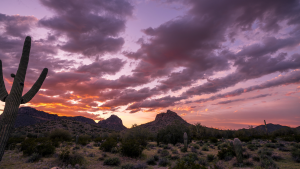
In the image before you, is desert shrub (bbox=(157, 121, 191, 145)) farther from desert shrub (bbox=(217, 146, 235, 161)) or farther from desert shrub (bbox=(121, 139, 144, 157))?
desert shrub (bbox=(217, 146, 235, 161))

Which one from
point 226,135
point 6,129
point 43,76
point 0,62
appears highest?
point 0,62

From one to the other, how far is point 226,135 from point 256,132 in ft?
29.6

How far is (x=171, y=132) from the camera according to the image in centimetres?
2561

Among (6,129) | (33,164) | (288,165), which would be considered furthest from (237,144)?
(6,129)

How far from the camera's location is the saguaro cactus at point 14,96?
8891 millimetres

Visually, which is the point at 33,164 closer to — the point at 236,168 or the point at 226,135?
the point at 236,168

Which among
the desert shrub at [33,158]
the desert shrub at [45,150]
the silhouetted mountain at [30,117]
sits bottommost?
the desert shrub at [33,158]

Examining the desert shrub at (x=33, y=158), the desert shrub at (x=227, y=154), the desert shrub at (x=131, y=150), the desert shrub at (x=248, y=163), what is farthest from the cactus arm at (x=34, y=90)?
the desert shrub at (x=248, y=163)

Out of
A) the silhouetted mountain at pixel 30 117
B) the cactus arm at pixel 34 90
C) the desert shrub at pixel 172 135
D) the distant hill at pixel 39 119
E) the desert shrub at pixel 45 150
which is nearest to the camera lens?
the cactus arm at pixel 34 90

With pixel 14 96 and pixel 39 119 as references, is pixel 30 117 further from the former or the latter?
pixel 14 96

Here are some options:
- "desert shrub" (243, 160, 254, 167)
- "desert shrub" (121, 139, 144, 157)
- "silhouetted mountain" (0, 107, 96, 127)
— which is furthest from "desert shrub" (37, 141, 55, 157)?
"silhouetted mountain" (0, 107, 96, 127)

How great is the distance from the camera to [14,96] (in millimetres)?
9734

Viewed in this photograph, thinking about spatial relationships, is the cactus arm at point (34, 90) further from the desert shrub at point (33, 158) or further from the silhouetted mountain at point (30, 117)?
the silhouetted mountain at point (30, 117)

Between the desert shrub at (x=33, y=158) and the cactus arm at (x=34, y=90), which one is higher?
the cactus arm at (x=34, y=90)
